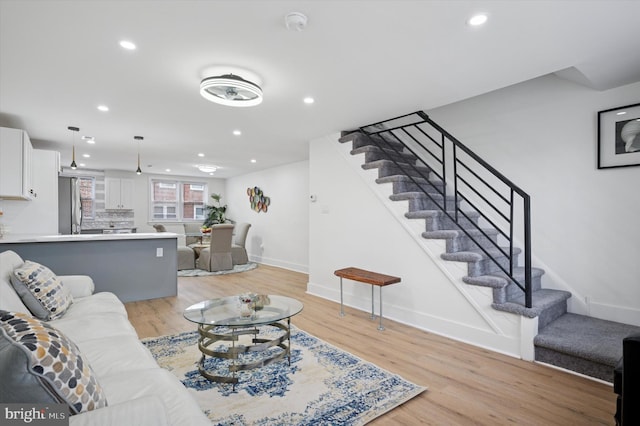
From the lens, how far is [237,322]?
2.24 m

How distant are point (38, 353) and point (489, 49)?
2995 millimetres

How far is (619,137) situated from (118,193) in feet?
33.2

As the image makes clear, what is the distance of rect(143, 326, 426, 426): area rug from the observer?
1875 mm

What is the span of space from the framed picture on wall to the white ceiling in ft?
0.93

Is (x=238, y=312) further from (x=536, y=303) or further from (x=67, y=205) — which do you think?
(x=67, y=205)

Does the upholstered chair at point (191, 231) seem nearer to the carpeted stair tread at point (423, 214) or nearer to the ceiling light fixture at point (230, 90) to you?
the ceiling light fixture at point (230, 90)

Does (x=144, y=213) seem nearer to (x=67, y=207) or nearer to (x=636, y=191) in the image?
(x=67, y=207)

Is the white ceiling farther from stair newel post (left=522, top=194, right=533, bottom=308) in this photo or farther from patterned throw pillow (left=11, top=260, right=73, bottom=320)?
patterned throw pillow (left=11, top=260, right=73, bottom=320)

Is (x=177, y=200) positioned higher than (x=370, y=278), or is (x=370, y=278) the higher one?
(x=177, y=200)

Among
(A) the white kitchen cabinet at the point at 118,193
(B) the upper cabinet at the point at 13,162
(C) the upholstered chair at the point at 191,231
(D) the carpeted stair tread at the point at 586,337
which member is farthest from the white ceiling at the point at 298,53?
(C) the upholstered chair at the point at 191,231

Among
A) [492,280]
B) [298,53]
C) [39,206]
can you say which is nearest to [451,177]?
[492,280]

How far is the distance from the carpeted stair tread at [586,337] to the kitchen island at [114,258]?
15.5 ft

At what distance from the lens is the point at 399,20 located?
1.98 metres

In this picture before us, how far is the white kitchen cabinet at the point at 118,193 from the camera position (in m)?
8.48
